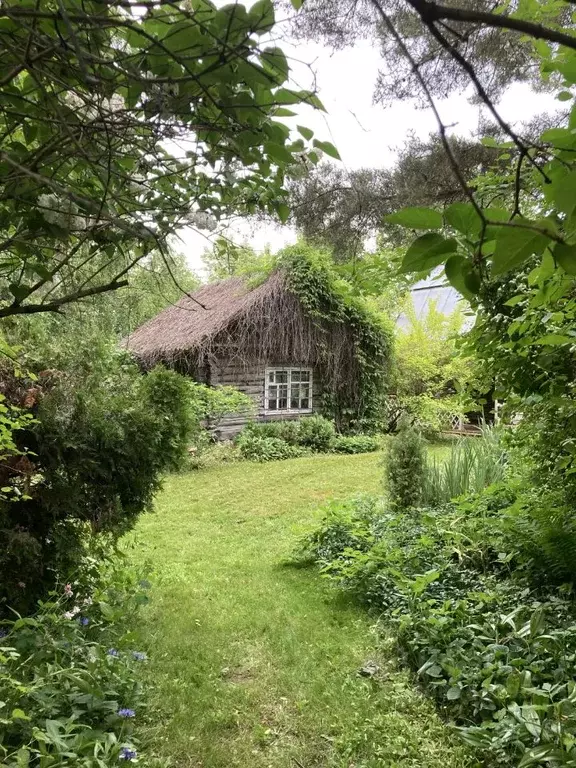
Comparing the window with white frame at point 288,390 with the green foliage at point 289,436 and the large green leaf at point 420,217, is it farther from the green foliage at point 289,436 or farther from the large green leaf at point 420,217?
the large green leaf at point 420,217

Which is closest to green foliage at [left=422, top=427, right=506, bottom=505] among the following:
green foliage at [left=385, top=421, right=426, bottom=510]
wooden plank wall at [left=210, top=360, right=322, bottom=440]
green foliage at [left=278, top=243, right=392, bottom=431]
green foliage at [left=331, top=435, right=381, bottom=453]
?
green foliage at [left=385, top=421, right=426, bottom=510]

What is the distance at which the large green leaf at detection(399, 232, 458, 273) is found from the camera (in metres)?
0.52

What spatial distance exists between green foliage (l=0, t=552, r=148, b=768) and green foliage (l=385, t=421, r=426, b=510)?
328 cm

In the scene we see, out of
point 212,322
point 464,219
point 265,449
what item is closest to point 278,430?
point 265,449

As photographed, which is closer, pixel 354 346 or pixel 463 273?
pixel 463 273

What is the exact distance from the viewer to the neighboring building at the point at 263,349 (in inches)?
444

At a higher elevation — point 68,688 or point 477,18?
point 477,18

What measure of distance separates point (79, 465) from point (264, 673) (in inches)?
67.6

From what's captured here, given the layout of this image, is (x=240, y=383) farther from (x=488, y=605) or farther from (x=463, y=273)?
(x=463, y=273)

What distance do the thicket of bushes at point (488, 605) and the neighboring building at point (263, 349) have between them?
7.11m

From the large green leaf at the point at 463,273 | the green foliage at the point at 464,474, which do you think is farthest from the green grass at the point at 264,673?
the large green leaf at the point at 463,273

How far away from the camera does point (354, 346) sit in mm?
12930

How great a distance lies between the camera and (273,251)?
1214 centimetres

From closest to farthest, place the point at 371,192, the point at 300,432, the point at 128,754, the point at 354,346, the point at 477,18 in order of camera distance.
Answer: the point at 477,18
the point at 128,754
the point at 371,192
the point at 300,432
the point at 354,346
